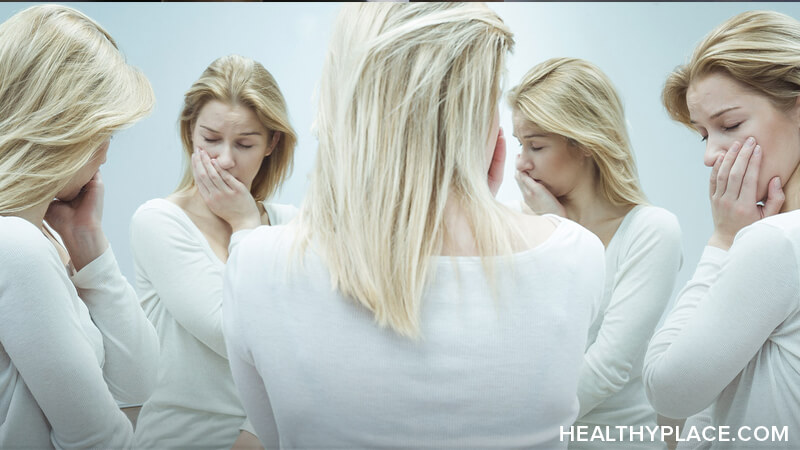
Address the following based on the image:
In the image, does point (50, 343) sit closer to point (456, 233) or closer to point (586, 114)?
point (456, 233)

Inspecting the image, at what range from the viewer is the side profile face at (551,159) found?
Result: 3.55 feet

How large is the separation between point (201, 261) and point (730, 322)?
0.73m

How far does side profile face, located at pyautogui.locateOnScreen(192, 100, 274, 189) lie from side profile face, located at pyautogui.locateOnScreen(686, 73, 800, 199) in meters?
0.69

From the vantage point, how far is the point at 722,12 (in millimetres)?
1650

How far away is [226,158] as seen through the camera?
1.02 m

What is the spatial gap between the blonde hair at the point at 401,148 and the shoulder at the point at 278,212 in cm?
52

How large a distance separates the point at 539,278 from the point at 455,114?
169mm

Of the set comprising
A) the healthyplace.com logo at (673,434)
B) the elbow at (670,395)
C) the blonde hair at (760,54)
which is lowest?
the healthyplace.com logo at (673,434)

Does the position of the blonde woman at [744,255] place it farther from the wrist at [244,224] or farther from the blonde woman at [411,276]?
the wrist at [244,224]

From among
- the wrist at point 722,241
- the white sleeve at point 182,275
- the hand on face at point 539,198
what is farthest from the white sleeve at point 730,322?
the white sleeve at point 182,275

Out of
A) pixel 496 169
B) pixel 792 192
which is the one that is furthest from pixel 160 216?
pixel 792 192

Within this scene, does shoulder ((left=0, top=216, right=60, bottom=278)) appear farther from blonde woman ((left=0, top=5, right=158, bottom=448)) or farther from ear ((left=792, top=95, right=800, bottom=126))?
ear ((left=792, top=95, right=800, bottom=126))

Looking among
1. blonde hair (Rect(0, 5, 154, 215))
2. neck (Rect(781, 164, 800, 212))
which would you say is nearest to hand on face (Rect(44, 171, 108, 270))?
blonde hair (Rect(0, 5, 154, 215))

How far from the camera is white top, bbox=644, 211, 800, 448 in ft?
2.09
